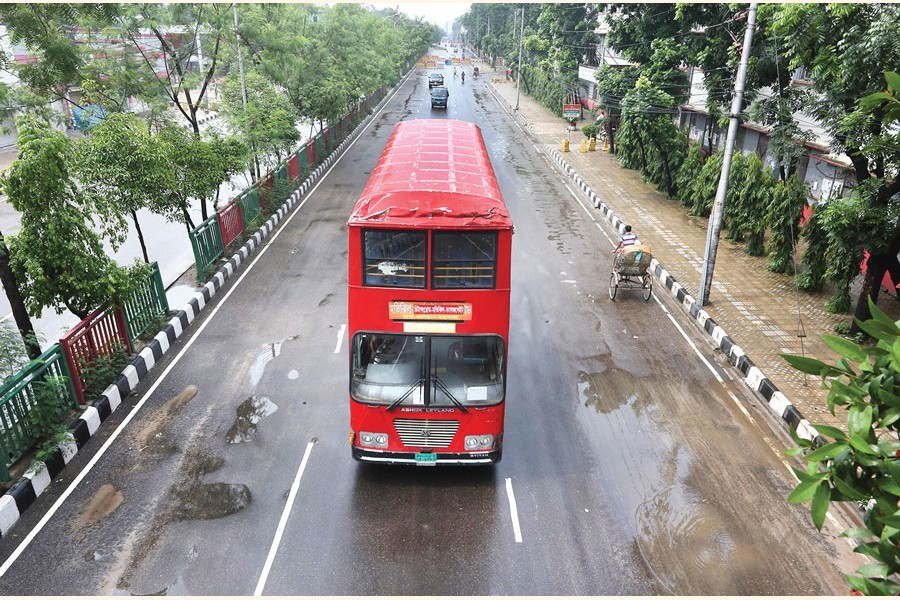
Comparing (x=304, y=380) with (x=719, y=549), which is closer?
(x=719, y=549)

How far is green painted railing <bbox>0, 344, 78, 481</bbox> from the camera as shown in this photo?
7215mm

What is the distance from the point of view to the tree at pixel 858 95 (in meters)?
8.98

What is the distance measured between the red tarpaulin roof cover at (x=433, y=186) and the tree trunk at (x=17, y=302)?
492 cm

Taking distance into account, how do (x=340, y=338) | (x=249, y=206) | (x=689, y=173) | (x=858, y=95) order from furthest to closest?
(x=689, y=173) → (x=249, y=206) → (x=340, y=338) → (x=858, y=95)

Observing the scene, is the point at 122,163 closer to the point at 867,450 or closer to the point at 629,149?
the point at 867,450

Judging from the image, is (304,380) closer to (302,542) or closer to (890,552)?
(302,542)

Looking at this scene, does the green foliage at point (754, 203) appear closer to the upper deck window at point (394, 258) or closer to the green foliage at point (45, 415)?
the upper deck window at point (394, 258)

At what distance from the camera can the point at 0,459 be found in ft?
23.0

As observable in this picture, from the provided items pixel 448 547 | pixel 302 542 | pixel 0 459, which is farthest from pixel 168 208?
pixel 448 547

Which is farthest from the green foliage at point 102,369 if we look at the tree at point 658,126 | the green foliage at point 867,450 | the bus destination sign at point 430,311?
the tree at point 658,126

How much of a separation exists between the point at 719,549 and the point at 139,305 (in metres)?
9.93

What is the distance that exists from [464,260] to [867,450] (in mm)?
4876

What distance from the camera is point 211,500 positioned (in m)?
7.24

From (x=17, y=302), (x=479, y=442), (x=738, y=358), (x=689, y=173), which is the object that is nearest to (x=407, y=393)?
(x=479, y=442)
